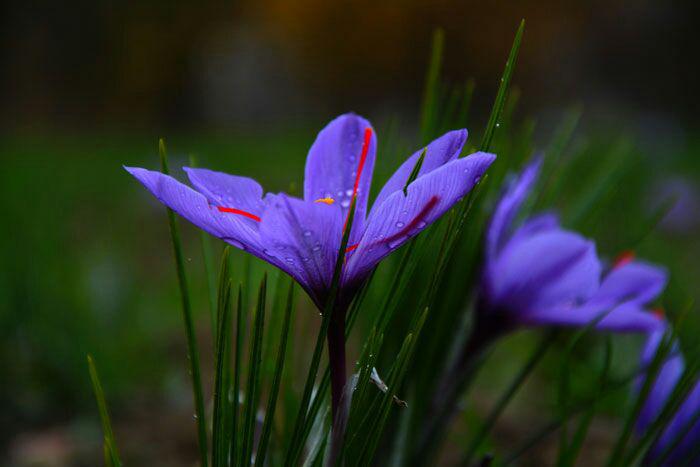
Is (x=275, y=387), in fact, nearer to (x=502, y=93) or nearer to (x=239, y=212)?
(x=239, y=212)

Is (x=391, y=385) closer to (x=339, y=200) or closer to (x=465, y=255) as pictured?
(x=339, y=200)

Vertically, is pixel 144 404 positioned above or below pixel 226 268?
below

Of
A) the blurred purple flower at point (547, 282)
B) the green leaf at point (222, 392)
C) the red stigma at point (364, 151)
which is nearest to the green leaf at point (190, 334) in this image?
the green leaf at point (222, 392)

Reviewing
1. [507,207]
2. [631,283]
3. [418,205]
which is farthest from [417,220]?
[631,283]

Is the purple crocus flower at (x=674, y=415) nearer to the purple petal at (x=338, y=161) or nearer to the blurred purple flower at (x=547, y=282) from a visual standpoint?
the blurred purple flower at (x=547, y=282)

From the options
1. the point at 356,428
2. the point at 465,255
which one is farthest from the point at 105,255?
the point at 356,428

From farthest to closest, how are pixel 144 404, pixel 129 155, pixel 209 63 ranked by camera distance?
pixel 209 63 < pixel 129 155 < pixel 144 404

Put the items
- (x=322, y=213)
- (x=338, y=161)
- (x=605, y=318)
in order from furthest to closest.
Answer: (x=605, y=318)
(x=338, y=161)
(x=322, y=213)

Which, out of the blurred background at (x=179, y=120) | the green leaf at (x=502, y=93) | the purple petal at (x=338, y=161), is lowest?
the blurred background at (x=179, y=120)
